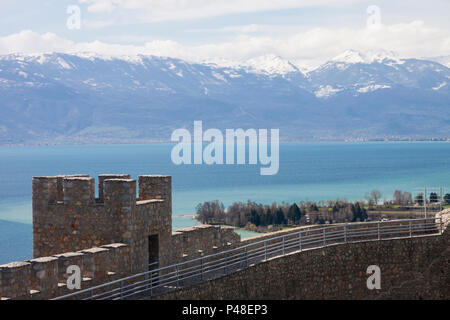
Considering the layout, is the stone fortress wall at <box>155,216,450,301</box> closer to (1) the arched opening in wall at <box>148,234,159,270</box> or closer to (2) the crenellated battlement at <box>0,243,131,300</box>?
(1) the arched opening in wall at <box>148,234,159,270</box>

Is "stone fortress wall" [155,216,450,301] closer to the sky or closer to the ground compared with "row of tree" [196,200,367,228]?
closer to the sky

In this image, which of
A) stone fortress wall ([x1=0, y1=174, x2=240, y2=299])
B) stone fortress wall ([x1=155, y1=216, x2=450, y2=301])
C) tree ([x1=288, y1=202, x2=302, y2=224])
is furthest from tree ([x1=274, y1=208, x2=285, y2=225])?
stone fortress wall ([x1=0, y1=174, x2=240, y2=299])

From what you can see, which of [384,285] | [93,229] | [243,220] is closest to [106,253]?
[93,229]

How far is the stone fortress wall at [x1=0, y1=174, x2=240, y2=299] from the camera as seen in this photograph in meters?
15.0

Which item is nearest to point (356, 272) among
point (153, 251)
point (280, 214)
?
point (153, 251)

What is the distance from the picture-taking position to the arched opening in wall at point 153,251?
16.9 metres

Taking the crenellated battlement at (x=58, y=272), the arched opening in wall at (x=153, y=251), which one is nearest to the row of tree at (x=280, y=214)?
the arched opening in wall at (x=153, y=251)

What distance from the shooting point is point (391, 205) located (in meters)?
110

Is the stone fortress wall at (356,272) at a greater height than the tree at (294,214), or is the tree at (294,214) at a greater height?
the stone fortress wall at (356,272)

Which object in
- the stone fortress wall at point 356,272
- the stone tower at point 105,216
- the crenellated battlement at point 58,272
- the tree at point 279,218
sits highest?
the stone tower at point 105,216

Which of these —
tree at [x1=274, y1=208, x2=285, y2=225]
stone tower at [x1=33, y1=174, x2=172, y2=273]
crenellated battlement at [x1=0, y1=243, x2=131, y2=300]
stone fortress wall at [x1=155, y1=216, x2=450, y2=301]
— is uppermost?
stone tower at [x1=33, y1=174, x2=172, y2=273]

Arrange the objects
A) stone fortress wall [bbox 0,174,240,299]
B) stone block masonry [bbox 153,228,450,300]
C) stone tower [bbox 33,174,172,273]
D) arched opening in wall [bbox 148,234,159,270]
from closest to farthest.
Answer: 1. stone fortress wall [bbox 0,174,240,299]
2. stone tower [bbox 33,174,172,273]
3. arched opening in wall [bbox 148,234,159,270]
4. stone block masonry [bbox 153,228,450,300]

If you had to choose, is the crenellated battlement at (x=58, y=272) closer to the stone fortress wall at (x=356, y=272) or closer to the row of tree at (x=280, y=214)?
the stone fortress wall at (x=356, y=272)

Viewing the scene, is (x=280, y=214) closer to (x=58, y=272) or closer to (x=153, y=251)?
(x=153, y=251)
